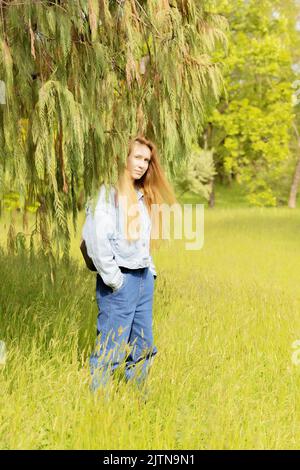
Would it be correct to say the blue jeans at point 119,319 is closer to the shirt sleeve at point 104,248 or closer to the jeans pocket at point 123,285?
the jeans pocket at point 123,285

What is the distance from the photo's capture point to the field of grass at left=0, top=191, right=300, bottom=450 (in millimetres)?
3182

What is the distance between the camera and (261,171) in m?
31.2

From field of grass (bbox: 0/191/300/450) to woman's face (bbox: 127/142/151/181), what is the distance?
110 centimetres

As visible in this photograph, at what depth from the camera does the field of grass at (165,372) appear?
3182mm

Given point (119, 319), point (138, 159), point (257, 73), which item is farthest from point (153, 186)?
point (257, 73)

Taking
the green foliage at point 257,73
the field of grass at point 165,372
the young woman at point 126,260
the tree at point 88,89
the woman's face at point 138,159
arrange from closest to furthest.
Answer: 1. the field of grass at point 165,372
2. the tree at point 88,89
3. the young woman at point 126,260
4. the woman's face at point 138,159
5. the green foliage at point 257,73

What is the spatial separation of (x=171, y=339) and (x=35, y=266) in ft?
9.25

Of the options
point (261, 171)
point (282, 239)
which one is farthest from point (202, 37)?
point (261, 171)

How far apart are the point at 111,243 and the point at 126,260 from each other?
134 mm

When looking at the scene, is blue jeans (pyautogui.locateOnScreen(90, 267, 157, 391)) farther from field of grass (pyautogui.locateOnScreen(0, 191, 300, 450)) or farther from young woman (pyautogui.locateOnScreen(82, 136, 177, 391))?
field of grass (pyautogui.locateOnScreen(0, 191, 300, 450))

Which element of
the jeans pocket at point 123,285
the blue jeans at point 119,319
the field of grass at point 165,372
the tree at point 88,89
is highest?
the tree at point 88,89

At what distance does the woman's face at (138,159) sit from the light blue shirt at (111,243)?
7.8 inches

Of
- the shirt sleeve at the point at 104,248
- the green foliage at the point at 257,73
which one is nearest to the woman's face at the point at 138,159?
the shirt sleeve at the point at 104,248

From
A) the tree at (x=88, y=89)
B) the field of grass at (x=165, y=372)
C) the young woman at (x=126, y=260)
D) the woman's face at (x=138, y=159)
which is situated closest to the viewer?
the field of grass at (x=165, y=372)
